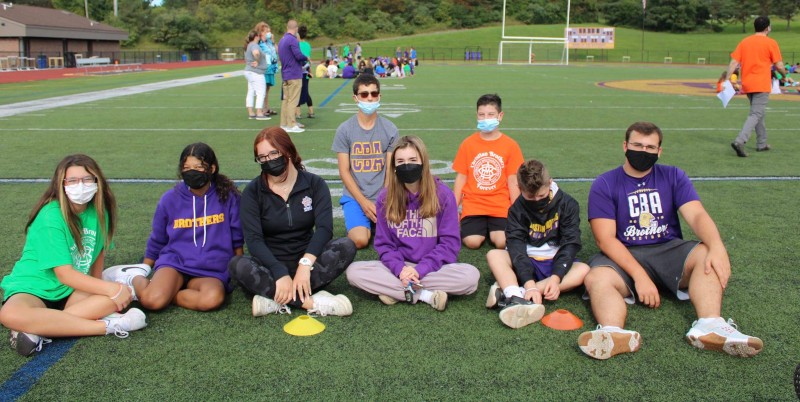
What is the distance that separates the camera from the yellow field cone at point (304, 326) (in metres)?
3.62

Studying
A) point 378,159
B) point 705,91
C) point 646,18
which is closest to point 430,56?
point 646,18

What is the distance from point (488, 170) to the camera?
534 centimetres

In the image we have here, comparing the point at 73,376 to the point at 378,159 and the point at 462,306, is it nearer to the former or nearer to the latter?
the point at 462,306

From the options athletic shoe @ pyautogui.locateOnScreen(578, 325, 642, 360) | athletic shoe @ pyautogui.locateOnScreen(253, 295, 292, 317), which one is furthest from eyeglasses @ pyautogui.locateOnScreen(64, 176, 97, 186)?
athletic shoe @ pyautogui.locateOnScreen(578, 325, 642, 360)

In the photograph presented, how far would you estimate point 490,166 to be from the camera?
17.5 feet

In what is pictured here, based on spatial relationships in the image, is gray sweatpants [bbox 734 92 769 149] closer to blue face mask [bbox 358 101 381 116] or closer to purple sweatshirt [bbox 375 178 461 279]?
blue face mask [bbox 358 101 381 116]

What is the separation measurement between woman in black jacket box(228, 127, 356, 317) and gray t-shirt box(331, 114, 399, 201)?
133 cm

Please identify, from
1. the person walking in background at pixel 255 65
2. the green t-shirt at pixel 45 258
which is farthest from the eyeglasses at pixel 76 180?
the person walking in background at pixel 255 65

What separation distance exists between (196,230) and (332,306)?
3.36 ft

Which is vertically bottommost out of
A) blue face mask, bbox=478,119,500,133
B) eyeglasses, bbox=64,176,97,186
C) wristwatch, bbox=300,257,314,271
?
wristwatch, bbox=300,257,314,271

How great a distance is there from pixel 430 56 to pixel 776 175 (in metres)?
69.1

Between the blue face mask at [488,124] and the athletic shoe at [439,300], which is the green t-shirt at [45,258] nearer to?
the athletic shoe at [439,300]

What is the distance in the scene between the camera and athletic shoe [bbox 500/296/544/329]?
11.9 ft

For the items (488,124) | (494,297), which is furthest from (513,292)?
(488,124)
